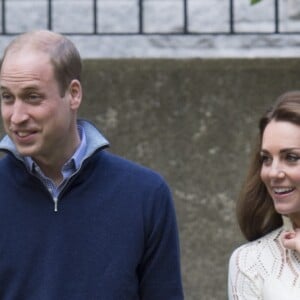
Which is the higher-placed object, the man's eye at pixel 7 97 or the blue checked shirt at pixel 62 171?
the man's eye at pixel 7 97

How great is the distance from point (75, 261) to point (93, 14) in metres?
Answer: 2.64

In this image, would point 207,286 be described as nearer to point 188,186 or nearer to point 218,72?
point 188,186

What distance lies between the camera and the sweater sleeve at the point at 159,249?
A: 4.45m

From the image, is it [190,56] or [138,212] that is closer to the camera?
[138,212]

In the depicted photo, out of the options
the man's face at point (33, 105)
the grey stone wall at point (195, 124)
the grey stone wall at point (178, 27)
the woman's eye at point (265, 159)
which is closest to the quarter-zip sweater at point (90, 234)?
the man's face at point (33, 105)

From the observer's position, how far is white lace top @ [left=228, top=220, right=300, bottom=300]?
14.7 feet

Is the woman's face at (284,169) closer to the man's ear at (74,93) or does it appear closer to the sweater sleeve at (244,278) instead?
the sweater sleeve at (244,278)

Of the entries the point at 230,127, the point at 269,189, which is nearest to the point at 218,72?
the point at 230,127

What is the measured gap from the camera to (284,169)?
4.45 m

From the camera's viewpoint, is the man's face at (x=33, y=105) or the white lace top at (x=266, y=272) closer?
the man's face at (x=33, y=105)

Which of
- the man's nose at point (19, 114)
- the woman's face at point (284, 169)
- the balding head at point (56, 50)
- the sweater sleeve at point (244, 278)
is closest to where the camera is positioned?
the man's nose at point (19, 114)

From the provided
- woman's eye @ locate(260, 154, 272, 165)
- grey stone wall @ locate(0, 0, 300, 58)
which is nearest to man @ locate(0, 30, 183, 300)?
woman's eye @ locate(260, 154, 272, 165)

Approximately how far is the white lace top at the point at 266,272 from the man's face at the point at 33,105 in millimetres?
754

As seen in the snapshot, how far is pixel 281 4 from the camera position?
683cm
